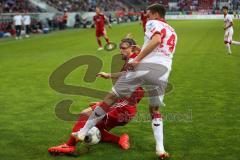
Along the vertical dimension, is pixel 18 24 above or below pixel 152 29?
below

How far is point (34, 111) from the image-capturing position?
9.35 m

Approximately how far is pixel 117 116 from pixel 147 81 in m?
1.10

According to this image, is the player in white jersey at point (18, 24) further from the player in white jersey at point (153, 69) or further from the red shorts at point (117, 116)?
the player in white jersey at point (153, 69)

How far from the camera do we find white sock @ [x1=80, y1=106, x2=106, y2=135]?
6.39 meters

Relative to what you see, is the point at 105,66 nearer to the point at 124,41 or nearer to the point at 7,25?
the point at 124,41

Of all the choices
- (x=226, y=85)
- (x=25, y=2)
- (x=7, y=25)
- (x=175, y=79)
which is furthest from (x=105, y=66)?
(x=25, y=2)

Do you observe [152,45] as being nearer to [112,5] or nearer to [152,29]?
[152,29]

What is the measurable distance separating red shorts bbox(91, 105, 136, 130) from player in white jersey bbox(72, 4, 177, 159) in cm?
57

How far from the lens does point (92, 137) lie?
6.64m

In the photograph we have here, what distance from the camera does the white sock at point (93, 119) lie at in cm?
639

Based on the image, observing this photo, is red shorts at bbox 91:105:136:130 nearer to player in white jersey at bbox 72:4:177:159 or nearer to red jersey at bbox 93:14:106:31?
player in white jersey at bbox 72:4:177:159

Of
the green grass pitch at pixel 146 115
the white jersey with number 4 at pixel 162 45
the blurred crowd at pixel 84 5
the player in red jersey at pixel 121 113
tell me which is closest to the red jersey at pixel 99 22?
the green grass pitch at pixel 146 115

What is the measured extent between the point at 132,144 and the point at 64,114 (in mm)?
2542

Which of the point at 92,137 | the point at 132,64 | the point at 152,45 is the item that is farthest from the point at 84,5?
the point at 152,45
